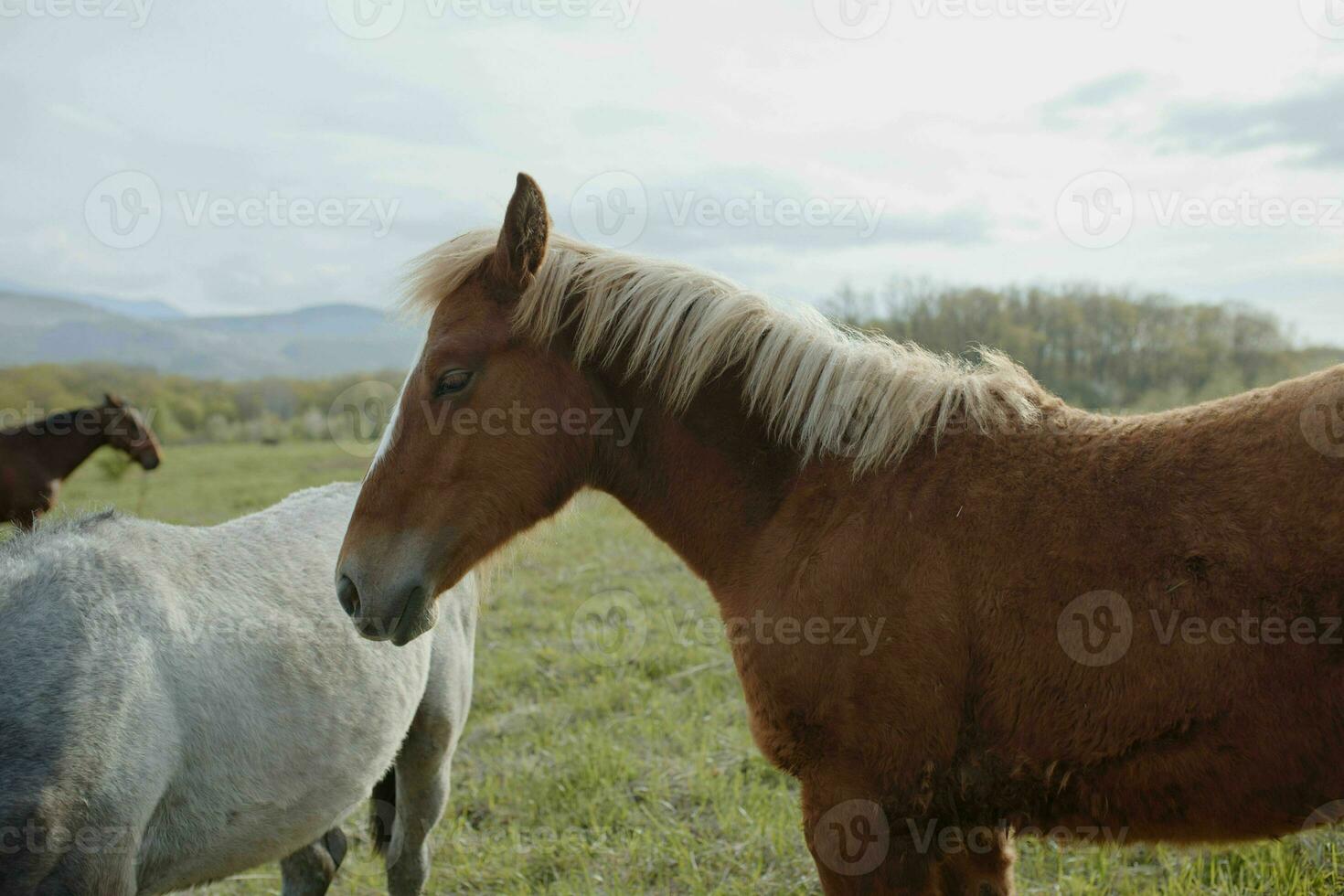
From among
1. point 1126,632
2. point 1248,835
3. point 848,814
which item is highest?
point 1126,632

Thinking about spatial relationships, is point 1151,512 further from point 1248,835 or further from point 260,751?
point 260,751

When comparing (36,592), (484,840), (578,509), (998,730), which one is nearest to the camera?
(998,730)

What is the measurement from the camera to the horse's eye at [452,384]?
267 centimetres

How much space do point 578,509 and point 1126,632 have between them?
1.88 meters

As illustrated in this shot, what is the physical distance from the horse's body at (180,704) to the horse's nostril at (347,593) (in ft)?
2.04

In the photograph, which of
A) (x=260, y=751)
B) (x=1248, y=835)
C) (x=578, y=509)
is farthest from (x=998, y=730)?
(x=260, y=751)

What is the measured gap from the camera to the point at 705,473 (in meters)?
2.72

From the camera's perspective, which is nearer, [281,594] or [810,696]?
[810,696]

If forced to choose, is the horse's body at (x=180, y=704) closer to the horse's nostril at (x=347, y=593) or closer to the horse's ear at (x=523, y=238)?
the horse's nostril at (x=347, y=593)

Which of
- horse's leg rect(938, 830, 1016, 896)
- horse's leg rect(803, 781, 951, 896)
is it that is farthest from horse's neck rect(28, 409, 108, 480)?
horse's leg rect(938, 830, 1016, 896)

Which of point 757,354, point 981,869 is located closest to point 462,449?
point 757,354

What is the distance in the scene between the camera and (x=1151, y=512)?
6.82 feet

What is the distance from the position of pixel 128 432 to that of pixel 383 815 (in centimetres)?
1231

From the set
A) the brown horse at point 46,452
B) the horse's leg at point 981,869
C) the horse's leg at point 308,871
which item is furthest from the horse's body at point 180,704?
the brown horse at point 46,452
